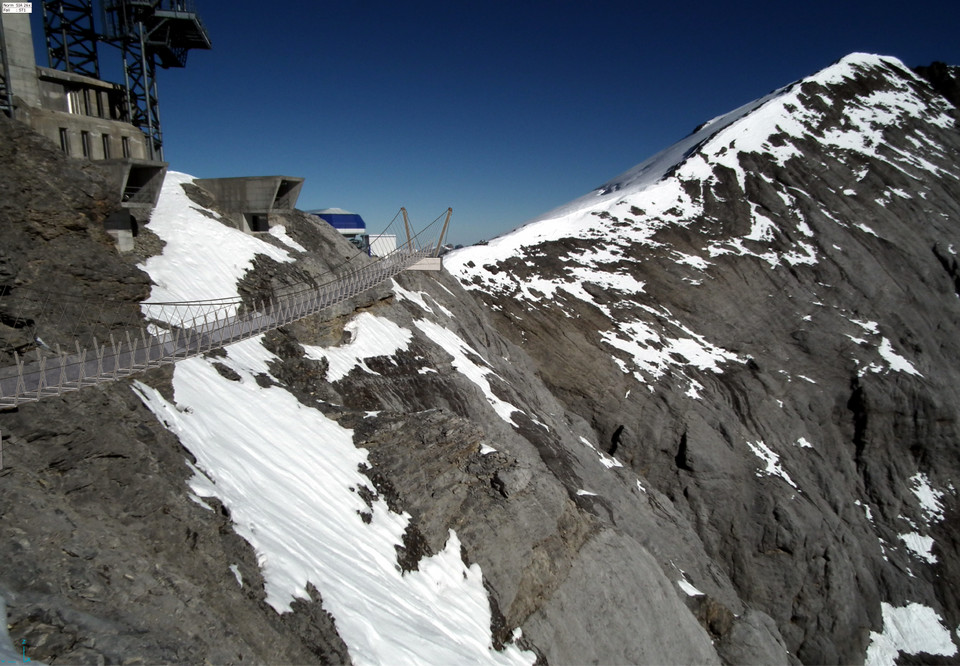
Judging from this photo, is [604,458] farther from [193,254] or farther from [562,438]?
[193,254]

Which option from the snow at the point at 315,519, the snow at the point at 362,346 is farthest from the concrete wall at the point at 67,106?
the snow at the point at 362,346

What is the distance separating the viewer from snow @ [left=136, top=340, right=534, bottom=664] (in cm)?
1011

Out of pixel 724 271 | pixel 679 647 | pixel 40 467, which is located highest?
pixel 40 467

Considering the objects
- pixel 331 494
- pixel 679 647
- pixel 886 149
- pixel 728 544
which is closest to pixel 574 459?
pixel 679 647

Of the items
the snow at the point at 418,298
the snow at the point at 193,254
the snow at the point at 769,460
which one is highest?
the snow at the point at 193,254

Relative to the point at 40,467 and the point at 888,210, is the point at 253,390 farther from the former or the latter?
the point at 888,210

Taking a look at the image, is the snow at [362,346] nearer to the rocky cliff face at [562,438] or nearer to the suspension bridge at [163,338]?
the rocky cliff face at [562,438]

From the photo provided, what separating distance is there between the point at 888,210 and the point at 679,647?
42999 mm

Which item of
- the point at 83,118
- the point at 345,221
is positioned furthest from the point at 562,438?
the point at 345,221

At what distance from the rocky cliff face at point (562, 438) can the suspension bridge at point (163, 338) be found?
0.39 meters

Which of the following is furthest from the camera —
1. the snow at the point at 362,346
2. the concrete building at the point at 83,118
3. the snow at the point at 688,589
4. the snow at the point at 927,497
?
the snow at the point at 927,497

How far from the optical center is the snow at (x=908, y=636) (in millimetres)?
26766

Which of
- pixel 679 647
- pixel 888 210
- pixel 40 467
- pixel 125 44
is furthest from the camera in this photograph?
pixel 888 210

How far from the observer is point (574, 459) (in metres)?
24.0
